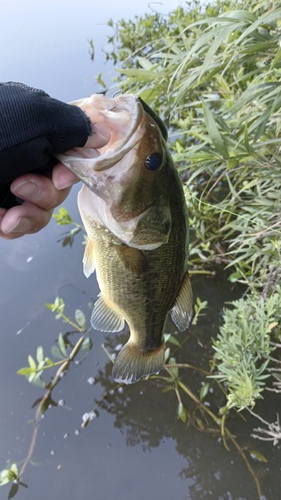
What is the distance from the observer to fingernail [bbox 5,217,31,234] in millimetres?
→ 1263

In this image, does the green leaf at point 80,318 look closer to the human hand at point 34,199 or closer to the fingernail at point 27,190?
the human hand at point 34,199

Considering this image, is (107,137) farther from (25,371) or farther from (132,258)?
(25,371)

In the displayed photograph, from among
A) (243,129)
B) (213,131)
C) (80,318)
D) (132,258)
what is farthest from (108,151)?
(80,318)

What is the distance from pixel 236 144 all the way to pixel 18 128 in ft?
4.33

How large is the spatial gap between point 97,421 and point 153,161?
2.13 meters

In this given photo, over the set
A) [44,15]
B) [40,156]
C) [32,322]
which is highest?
[44,15]

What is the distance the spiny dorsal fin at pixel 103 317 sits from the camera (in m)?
1.59

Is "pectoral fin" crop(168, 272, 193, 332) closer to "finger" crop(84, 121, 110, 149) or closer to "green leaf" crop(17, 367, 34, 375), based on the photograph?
"finger" crop(84, 121, 110, 149)

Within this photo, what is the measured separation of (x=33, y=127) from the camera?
905 mm

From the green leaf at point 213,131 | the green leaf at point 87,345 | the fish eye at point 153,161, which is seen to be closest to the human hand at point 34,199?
the fish eye at point 153,161

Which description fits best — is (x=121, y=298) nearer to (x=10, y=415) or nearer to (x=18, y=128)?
(x=18, y=128)

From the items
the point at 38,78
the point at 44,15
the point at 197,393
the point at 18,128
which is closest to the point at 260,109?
the point at 18,128

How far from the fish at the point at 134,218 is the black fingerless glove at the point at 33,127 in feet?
0.22

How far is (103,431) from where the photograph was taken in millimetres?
2518
